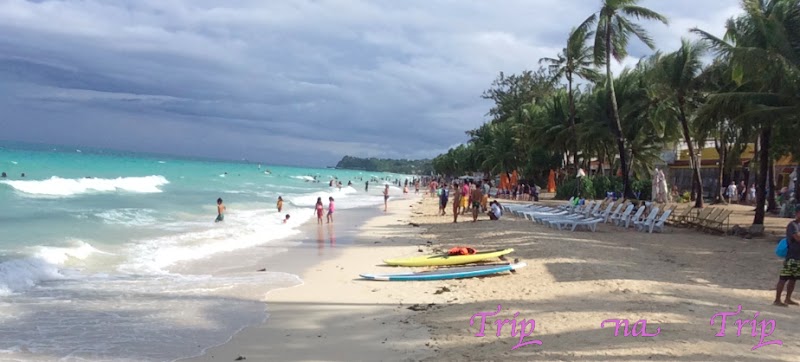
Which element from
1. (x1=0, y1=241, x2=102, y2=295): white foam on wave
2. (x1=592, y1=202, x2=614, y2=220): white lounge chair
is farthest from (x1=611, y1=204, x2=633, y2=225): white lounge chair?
(x1=0, y1=241, x2=102, y2=295): white foam on wave

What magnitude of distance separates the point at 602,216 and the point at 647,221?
211 centimetres

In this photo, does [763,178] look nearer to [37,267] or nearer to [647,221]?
[647,221]

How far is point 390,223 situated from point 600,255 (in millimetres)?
11800

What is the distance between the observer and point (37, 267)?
980 centimetres

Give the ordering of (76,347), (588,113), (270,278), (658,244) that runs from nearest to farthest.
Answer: (76,347) < (270,278) < (658,244) < (588,113)

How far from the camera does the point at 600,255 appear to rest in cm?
1064

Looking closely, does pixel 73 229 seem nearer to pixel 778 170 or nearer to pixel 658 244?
pixel 658 244

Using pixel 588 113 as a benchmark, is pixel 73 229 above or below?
below

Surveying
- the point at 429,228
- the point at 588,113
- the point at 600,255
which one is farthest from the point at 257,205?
the point at 600,255

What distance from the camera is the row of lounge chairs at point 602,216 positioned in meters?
15.4

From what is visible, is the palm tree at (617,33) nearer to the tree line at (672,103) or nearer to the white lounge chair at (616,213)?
the tree line at (672,103)

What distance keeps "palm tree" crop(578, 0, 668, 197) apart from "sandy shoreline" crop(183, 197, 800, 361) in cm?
1138

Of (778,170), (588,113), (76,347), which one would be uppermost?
(588,113)

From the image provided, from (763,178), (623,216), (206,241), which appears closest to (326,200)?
(206,241)
